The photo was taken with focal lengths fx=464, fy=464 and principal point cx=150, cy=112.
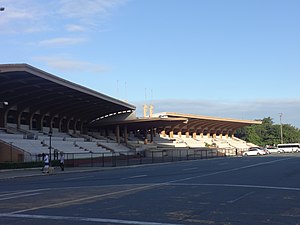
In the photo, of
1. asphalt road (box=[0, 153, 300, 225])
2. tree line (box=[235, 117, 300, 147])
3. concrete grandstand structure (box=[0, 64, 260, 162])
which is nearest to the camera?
asphalt road (box=[0, 153, 300, 225])

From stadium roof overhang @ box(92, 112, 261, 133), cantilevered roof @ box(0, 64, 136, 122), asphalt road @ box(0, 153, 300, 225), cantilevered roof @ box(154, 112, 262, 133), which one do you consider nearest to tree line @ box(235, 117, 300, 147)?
stadium roof overhang @ box(92, 112, 261, 133)

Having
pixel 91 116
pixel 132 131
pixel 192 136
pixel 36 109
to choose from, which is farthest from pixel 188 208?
pixel 192 136

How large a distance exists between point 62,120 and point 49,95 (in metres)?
18.3

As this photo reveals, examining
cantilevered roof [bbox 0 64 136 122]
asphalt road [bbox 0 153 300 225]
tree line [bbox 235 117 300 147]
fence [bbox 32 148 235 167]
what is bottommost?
asphalt road [bbox 0 153 300 225]

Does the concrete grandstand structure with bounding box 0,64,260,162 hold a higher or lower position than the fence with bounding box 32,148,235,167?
higher

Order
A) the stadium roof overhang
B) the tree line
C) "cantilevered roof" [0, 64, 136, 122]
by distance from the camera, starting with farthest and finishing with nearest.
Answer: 1. the tree line
2. the stadium roof overhang
3. "cantilevered roof" [0, 64, 136, 122]

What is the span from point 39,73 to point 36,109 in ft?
76.4

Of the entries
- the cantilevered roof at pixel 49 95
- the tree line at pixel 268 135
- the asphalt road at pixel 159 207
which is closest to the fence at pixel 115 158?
the cantilevered roof at pixel 49 95

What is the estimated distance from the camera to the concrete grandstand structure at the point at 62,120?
51.1 metres

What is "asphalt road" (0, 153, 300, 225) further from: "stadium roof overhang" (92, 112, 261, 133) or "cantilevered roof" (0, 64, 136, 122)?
"stadium roof overhang" (92, 112, 261, 133)

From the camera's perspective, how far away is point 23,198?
668 inches

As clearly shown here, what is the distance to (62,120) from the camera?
82750mm

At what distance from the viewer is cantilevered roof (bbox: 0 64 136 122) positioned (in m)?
49.8

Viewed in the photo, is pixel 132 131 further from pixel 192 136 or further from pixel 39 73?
pixel 39 73
